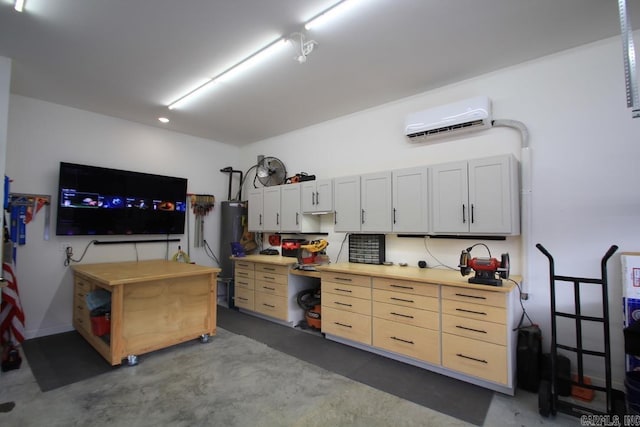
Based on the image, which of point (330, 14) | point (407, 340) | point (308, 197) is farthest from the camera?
point (308, 197)

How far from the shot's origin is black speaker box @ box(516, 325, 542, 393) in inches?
98.1

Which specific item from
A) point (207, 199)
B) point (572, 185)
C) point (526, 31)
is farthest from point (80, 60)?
point (572, 185)

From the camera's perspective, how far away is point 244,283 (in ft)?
15.5

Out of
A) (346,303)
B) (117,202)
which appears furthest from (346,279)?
(117,202)

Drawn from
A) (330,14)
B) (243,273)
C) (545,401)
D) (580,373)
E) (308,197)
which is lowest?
(545,401)

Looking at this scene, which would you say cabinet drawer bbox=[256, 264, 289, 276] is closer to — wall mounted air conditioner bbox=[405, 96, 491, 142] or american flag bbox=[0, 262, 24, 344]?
wall mounted air conditioner bbox=[405, 96, 491, 142]

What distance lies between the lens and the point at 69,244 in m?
4.07

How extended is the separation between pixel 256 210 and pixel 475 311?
3724mm

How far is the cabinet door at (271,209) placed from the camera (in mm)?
4852

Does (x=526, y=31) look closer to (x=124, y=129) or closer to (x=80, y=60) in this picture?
(x=80, y=60)

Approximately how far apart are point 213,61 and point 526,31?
2895 millimetres

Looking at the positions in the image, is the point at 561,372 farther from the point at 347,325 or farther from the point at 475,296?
the point at 347,325

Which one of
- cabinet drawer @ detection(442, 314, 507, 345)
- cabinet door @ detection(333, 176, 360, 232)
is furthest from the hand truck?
cabinet door @ detection(333, 176, 360, 232)

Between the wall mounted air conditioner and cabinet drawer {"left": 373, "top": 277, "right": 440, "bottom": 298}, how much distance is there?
1.75 meters
